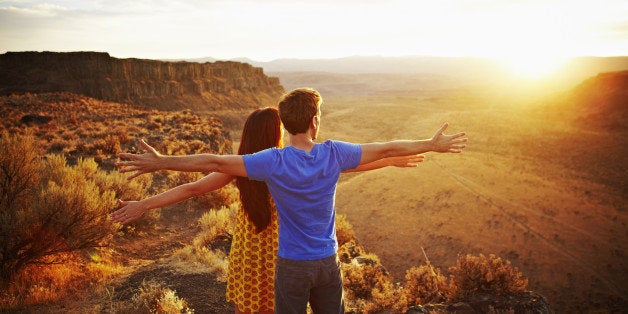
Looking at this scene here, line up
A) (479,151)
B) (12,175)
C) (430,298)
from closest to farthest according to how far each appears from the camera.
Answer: (430,298)
(12,175)
(479,151)


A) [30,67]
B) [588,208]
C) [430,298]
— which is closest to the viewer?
[430,298]

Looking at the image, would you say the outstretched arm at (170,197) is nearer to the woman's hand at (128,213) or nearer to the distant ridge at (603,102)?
the woman's hand at (128,213)

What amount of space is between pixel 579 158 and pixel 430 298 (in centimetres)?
1923

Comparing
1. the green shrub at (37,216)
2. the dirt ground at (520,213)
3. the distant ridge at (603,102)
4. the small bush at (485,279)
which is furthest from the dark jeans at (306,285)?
the distant ridge at (603,102)

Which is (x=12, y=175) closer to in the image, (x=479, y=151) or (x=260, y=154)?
(x=260, y=154)

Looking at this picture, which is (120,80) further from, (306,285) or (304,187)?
(306,285)

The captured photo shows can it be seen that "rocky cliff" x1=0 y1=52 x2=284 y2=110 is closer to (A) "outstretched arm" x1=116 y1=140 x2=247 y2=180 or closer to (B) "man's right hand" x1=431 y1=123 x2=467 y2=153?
(A) "outstretched arm" x1=116 y1=140 x2=247 y2=180

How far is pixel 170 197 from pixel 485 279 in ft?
13.5

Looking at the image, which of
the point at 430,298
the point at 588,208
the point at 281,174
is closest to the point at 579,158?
the point at 588,208

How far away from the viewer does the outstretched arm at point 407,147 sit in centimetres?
235

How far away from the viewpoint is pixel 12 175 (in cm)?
667

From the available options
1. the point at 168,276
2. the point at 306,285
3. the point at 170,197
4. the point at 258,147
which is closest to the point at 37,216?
the point at 168,276

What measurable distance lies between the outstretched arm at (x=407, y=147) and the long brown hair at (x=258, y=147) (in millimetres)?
761

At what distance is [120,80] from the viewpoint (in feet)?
146
